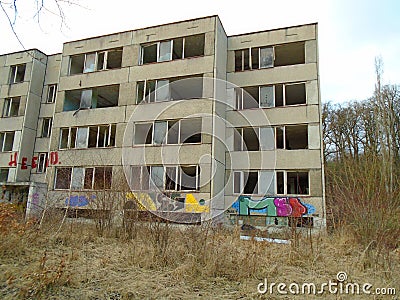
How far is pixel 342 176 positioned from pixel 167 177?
1196cm

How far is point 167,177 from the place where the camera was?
1886 centimetres

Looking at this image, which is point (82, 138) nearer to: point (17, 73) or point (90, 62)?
point (90, 62)

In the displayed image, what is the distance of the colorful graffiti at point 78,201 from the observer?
40.7 ft

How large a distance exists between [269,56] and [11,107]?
21.8 meters

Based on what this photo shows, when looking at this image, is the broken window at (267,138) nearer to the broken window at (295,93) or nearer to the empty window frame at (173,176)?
the broken window at (295,93)

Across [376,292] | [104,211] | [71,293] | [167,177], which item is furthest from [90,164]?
[376,292]

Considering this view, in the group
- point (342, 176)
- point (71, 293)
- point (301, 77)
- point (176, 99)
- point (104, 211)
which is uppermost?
point (301, 77)

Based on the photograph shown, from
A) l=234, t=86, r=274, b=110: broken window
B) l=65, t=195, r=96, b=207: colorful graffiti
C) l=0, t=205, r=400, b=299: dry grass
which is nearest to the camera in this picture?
l=0, t=205, r=400, b=299: dry grass

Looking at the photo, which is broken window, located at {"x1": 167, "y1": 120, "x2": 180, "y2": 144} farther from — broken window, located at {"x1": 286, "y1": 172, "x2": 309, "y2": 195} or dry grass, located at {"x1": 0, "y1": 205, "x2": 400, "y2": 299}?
dry grass, located at {"x1": 0, "y1": 205, "x2": 400, "y2": 299}

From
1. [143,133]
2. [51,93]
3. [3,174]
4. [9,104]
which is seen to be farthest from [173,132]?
[9,104]

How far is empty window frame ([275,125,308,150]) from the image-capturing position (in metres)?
20.1

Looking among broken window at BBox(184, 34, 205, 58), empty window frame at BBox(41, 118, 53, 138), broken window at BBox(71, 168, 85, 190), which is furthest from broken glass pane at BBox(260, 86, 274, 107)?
empty window frame at BBox(41, 118, 53, 138)

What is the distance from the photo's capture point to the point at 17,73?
27.9m

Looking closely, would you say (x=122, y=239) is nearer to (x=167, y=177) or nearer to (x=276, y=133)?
(x=167, y=177)
